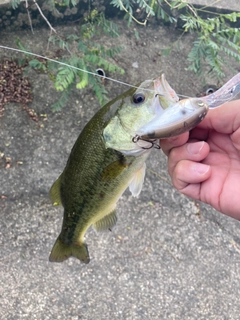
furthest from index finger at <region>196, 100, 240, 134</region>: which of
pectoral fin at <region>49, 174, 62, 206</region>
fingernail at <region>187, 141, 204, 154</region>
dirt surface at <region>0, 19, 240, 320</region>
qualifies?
dirt surface at <region>0, 19, 240, 320</region>

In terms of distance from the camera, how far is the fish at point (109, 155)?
160 centimetres

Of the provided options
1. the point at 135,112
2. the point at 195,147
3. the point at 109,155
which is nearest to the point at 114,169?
the point at 109,155

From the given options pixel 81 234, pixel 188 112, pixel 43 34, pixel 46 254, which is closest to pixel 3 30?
pixel 43 34

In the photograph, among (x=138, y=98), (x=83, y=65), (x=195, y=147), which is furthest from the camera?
(x=83, y=65)

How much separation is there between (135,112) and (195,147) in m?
0.35

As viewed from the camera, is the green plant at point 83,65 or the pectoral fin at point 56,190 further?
the green plant at point 83,65

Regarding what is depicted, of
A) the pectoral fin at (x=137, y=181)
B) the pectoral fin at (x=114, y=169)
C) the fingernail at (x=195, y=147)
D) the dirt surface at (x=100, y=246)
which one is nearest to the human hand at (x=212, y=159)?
the fingernail at (x=195, y=147)

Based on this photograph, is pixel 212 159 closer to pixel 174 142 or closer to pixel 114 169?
pixel 174 142

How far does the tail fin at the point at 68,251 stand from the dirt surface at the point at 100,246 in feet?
1.83

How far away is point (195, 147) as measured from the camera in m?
1.80

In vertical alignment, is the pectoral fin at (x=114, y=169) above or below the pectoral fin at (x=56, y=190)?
above

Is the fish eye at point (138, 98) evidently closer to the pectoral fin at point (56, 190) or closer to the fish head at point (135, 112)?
the fish head at point (135, 112)

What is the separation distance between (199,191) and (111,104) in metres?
0.61

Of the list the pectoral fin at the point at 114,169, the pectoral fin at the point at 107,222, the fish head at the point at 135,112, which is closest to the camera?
the fish head at the point at 135,112
